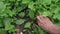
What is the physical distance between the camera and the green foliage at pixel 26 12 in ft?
8.27

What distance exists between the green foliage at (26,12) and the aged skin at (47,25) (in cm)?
7

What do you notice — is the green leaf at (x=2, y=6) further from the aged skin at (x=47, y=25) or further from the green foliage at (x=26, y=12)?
the aged skin at (x=47, y=25)

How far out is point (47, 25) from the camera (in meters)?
2.45

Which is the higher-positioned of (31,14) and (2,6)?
(2,6)

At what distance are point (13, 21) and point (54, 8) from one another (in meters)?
0.57

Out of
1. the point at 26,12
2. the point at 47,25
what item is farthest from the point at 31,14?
the point at 47,25

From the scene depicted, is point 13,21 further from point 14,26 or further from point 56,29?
point 56,29

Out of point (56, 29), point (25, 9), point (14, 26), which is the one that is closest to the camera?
point (56, 29)

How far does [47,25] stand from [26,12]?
42 centimetres

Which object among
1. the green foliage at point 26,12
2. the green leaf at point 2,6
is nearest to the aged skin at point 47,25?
the green foliage at point 26,12

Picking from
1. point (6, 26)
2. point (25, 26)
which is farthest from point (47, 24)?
point (6, 26)

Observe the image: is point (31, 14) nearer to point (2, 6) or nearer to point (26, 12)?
point (26, 12)

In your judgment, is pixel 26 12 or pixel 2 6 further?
pixel 26 12

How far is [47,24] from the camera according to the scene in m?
2.46
